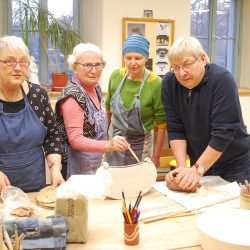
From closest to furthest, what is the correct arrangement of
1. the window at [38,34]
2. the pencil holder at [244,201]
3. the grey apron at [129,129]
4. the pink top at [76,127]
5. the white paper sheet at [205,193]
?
the pencil holder at [244,201] < the white paper sheet at [205,193] < the pink top at [76,127] < the grey apron at [129,129] < the window at [38,34]

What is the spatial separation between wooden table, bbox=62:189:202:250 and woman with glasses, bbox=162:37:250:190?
0.33m

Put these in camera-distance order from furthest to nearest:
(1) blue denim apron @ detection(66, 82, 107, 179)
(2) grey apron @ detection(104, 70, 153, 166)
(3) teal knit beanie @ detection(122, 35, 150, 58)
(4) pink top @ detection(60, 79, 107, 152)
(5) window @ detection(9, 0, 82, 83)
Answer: (5) window @ detection(9, 0, 82, 83)
(2) grey apron @ detection(104, 70, 153, 166)
(3) teal knit beanie @ detection(122, 35, 150, 58)
(1) blue denim apron @ detection(66, 82, 107, 179)
(4) pink top @ detection(60, 79, 107, 152)

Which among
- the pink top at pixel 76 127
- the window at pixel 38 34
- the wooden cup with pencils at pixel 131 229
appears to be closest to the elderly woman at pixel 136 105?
the pink top at pixel 76 127

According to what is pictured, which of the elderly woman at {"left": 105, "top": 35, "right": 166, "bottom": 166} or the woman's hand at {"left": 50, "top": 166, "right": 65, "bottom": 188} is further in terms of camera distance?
the elderly woman at {"left": 105, "top": 35, "right": 166, "bottom": 166}

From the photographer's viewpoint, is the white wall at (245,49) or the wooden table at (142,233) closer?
the wooden table at (142,233)

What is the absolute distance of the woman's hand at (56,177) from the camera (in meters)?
1.66

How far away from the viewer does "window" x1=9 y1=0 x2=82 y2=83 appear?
395 centimetres

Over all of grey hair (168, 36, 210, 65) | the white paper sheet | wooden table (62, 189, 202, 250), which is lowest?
wooden table (62, 189, 202, 250)

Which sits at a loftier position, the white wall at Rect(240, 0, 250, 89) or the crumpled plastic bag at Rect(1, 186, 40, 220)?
the white wall at Rect(240, 0, 250, 89)

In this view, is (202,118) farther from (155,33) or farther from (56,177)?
(155,33)

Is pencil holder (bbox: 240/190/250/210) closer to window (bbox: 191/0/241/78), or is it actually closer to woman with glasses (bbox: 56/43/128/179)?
woman with glasses (bbox: 56/43/128/179)

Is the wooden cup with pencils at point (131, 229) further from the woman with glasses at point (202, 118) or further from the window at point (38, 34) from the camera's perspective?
the window at point (38, 34)

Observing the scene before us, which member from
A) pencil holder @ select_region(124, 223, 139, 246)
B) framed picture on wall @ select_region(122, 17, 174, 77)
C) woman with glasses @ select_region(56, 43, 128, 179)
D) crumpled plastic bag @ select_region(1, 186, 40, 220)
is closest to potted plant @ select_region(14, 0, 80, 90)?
framed picture on wall @ select_region(122, 17, 174, 77)

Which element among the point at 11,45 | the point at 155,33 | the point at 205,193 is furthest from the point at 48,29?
the point at 205,193
